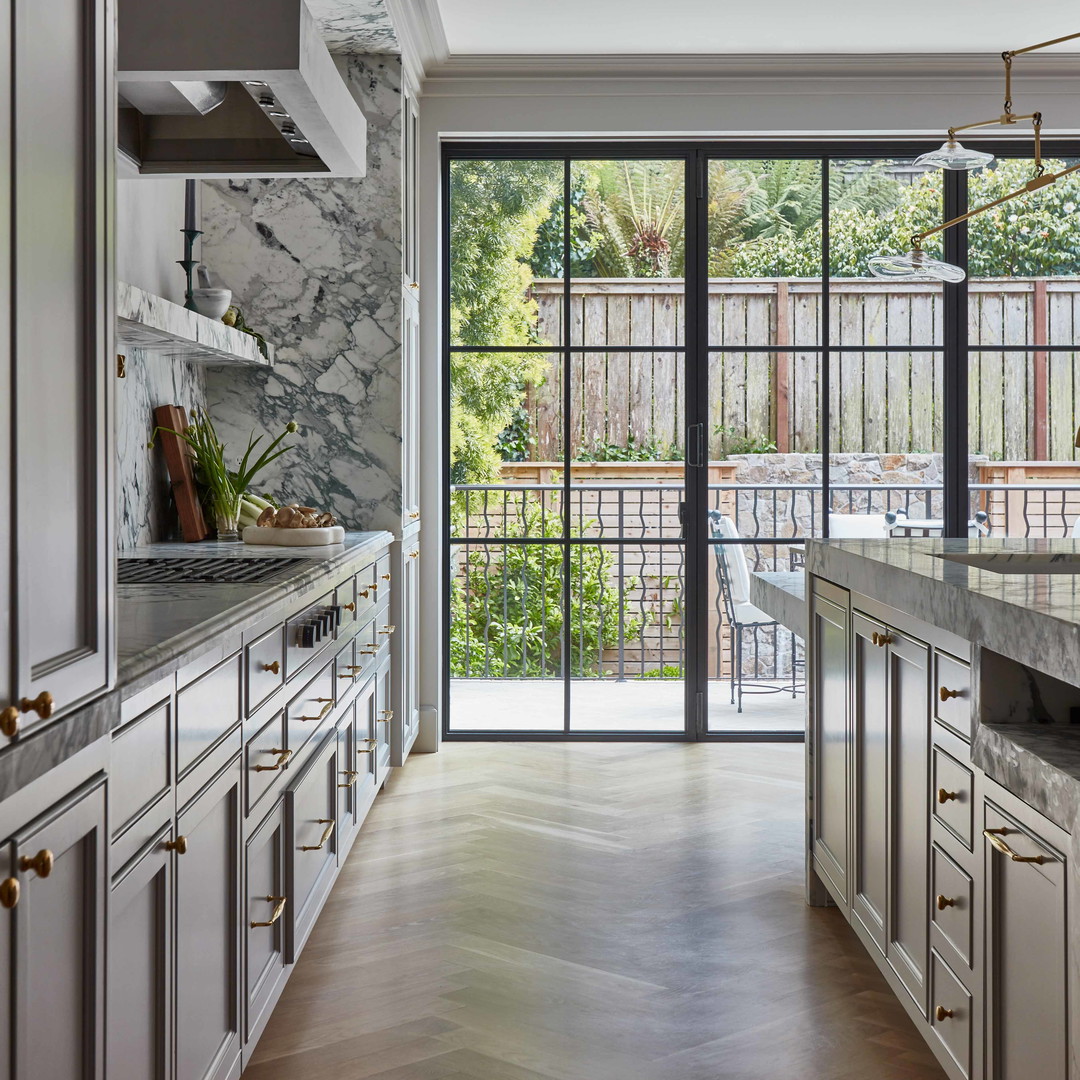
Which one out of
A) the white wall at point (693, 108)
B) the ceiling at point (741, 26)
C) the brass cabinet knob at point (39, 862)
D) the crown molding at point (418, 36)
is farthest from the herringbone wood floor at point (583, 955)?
the ceiling at point (741, 26)

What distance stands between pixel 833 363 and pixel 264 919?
3337 mm

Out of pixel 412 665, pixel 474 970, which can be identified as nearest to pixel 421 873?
pixel 474 970

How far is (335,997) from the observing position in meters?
2.23

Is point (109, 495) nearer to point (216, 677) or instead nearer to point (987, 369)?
point (216, 677)

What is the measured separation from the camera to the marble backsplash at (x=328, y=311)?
371 cm

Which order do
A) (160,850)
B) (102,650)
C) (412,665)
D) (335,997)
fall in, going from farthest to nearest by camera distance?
(412,665) < (335,997) < (160,850) < (102,650)

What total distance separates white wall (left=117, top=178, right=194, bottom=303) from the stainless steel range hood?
1.68 ft

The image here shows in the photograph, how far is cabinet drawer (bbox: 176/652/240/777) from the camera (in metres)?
1.52

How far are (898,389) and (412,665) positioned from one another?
2.32 meters

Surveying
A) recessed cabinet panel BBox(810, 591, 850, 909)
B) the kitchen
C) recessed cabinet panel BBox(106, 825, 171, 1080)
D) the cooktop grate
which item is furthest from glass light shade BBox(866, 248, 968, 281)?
recessed cabinet panel BBox(106, 825, 171, 1080)

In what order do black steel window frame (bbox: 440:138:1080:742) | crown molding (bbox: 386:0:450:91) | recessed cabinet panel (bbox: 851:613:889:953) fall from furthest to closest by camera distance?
black steel window frame (bbox: 440:138:1080:742)
crown molding (bbox: 386:0:450:91)
recessed cabinet panel (bbox: 851:613:889:953)

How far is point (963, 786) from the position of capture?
1.68 meters

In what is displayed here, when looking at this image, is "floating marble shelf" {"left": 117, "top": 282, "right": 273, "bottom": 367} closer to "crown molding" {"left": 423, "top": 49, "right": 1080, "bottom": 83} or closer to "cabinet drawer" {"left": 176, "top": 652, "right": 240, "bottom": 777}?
"cabinet drawer" {"left": 176, "top": 652, "right": 240, "bottom": 777}

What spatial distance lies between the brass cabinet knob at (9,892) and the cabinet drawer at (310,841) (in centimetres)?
123
